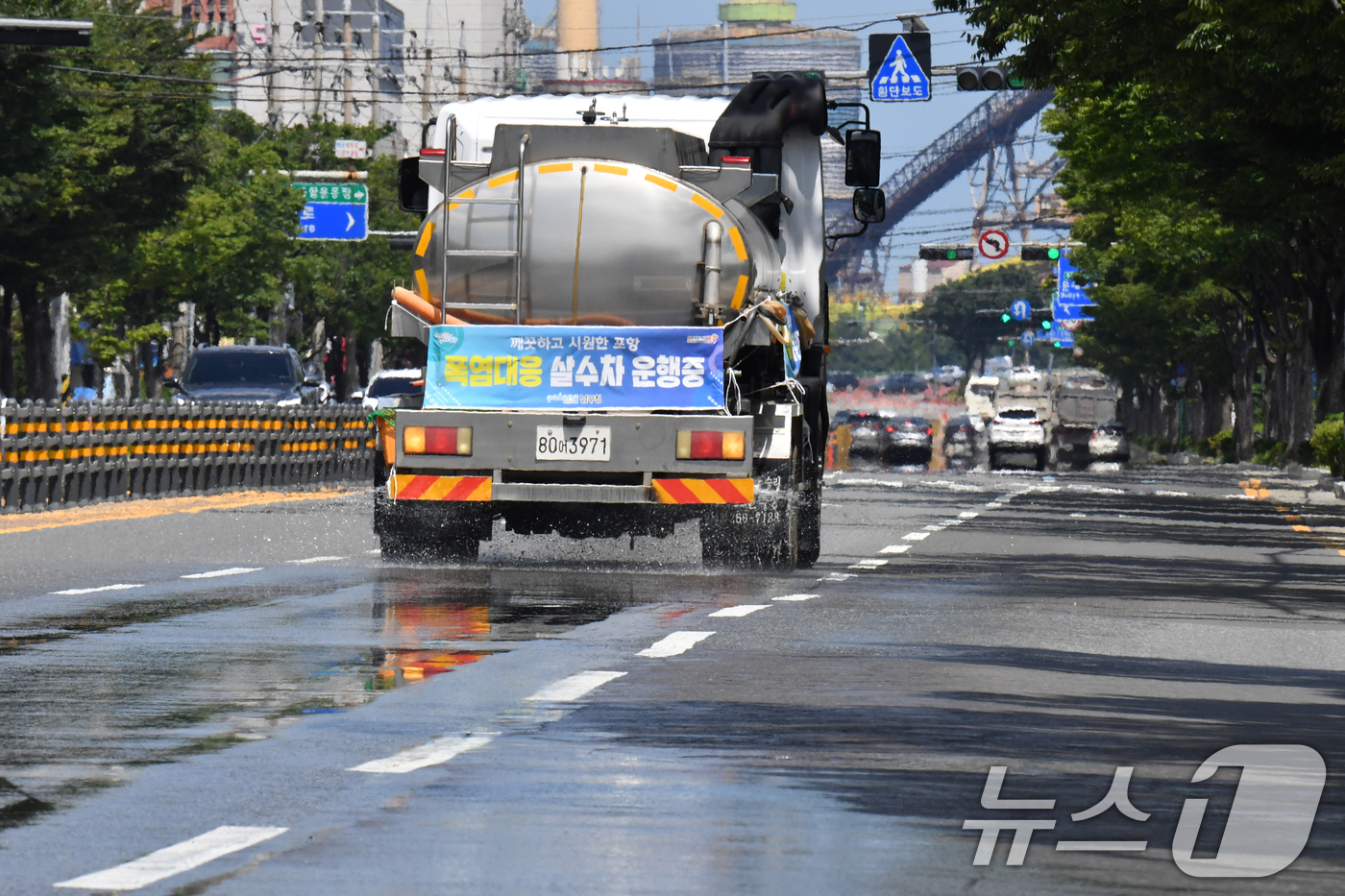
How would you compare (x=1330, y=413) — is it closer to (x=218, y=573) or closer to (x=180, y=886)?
(x=218, y=573)

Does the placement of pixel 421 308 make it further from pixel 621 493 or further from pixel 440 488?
pixel 621 493

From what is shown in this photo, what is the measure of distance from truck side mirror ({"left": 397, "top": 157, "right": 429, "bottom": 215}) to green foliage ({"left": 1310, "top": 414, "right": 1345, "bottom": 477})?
Result: 3112 cm

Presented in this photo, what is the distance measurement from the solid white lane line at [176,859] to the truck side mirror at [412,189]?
13145 millimetres

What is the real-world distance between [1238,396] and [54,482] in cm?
5816

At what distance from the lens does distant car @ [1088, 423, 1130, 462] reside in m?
93.3

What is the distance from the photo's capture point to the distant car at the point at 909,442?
86938 mm

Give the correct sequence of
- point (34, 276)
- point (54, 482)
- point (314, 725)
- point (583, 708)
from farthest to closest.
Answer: point (34, 276)
point (54, 482)
point (583, 708)
point (314, 725)

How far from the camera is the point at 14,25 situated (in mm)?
30875

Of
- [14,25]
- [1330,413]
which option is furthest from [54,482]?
[1330,413]

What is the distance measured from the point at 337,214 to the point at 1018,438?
2161 centimetres

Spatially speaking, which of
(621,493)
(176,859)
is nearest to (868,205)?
(621,493)

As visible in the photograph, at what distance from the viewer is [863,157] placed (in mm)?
21734

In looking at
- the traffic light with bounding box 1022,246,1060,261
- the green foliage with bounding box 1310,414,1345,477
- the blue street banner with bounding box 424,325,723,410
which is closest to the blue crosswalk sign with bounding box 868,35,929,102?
the green foliage with bounding box 1310,414,1345,477

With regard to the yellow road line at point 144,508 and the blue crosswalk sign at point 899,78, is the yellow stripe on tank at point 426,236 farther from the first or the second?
the blue crosswalk sign at point 899,78
